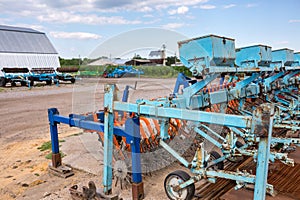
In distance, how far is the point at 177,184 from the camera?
8.42 feet

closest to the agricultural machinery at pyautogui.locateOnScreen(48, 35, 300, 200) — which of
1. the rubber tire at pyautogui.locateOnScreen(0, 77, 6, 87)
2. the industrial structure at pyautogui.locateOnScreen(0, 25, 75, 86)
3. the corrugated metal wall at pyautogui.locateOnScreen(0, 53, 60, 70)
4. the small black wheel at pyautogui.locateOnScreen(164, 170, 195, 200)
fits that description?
the small black wheel at pyautogui.locateOnScreen(164, 170, 195, 200)

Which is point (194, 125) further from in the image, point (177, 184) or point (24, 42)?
point (24, 42)

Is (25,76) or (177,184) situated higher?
(25,76)

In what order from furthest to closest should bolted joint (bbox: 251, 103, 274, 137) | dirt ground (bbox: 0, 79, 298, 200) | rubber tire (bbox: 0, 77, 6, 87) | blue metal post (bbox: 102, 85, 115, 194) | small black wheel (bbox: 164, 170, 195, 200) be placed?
rubber tire (bbox: 0, 77, 6, 87) < dirt ground (bbox: 0, 79, 298, 200) < blue metal post (bbox: 102, 85, 115, 194) < small black wheel (bbox: 164, 170, 195, 200) < bolted joint (bbox: 251, 103, 274, 137)

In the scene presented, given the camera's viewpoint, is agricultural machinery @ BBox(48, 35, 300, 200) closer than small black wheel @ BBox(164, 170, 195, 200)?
Yes

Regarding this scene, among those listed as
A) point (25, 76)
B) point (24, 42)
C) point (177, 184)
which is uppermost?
point (24, 42)

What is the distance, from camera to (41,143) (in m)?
5.07

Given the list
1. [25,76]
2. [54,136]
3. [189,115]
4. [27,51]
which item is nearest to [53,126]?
[54,136]

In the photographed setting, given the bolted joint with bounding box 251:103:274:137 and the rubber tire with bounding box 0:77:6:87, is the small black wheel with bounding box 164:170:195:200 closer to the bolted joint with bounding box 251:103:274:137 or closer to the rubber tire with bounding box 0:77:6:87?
the bolted joint with bounding box 251:103:274:137

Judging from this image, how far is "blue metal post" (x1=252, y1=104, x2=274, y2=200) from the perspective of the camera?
1683 millimetres

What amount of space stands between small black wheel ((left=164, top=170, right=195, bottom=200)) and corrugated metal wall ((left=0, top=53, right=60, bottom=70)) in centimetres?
2418

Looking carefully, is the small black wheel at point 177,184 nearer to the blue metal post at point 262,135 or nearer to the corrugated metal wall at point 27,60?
the blue metal post at point 262,135

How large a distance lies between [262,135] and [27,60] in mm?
27480

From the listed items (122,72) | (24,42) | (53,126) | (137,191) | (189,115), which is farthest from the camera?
(24,42)
